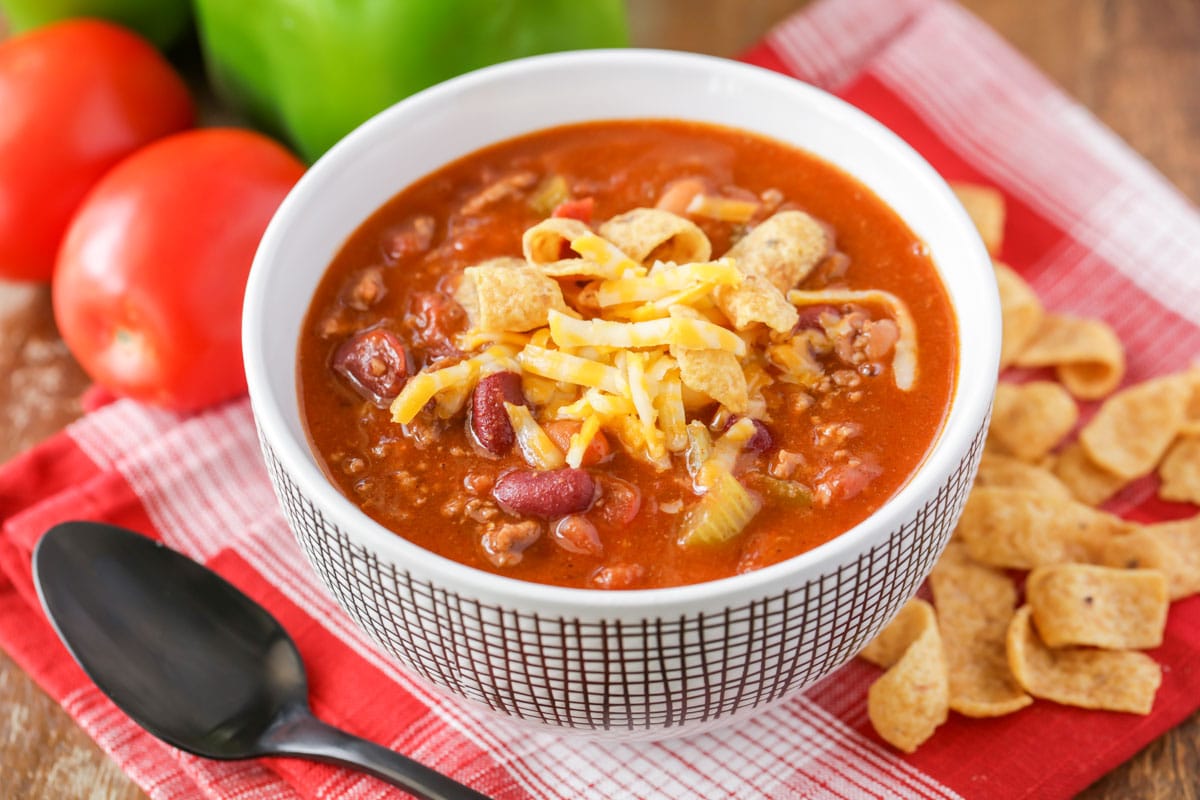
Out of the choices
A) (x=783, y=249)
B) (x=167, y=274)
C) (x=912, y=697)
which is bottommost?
(x=912, y=697)

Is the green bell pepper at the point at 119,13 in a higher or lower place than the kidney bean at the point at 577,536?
lower

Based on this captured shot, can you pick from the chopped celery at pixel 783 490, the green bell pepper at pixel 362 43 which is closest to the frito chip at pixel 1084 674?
the chopped celery at pixel 783 490

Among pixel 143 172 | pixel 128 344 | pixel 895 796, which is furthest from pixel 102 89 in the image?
pixel 895 796

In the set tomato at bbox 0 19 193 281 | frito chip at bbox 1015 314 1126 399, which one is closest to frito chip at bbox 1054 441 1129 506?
frito chip at bbox 1015 314 1126 399

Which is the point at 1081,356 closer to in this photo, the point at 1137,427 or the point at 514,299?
the point at 1137,427

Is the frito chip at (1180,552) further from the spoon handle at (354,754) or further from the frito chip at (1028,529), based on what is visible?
the spoon handle at (354,754)

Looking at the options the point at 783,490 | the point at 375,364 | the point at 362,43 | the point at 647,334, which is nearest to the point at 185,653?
the point at 375,364

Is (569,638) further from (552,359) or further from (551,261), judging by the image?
(551,261)
